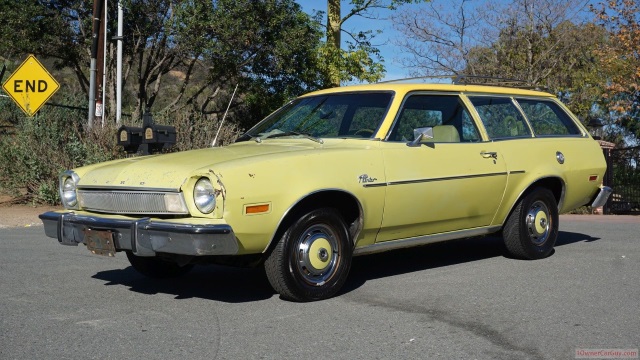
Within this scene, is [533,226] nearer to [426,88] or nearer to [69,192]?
[426,88]

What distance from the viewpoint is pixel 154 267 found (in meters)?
6.98

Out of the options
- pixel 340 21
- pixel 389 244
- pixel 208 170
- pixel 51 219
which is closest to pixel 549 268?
pixel 389 244

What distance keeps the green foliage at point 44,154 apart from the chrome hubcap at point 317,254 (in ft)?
32.9

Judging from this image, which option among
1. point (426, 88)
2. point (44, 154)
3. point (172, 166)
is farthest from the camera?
point (44, 154)

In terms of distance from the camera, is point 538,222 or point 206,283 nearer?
point 206,283

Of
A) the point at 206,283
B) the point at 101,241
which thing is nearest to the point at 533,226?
the point at 206,283

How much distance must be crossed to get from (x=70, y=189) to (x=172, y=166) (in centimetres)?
113

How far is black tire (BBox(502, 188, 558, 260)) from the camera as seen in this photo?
7.72 m

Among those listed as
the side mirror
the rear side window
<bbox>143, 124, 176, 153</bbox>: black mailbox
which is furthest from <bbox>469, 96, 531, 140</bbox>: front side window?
<bbox>143, 124, 176, 153</bbox>: black mailbox

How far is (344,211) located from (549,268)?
7.51ft

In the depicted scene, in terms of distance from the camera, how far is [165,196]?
5652 mm

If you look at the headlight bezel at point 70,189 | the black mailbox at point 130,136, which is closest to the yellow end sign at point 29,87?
the black mailbox at point 130,136

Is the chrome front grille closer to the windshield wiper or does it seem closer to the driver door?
the windshield wiper

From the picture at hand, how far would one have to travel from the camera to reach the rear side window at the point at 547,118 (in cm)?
822
